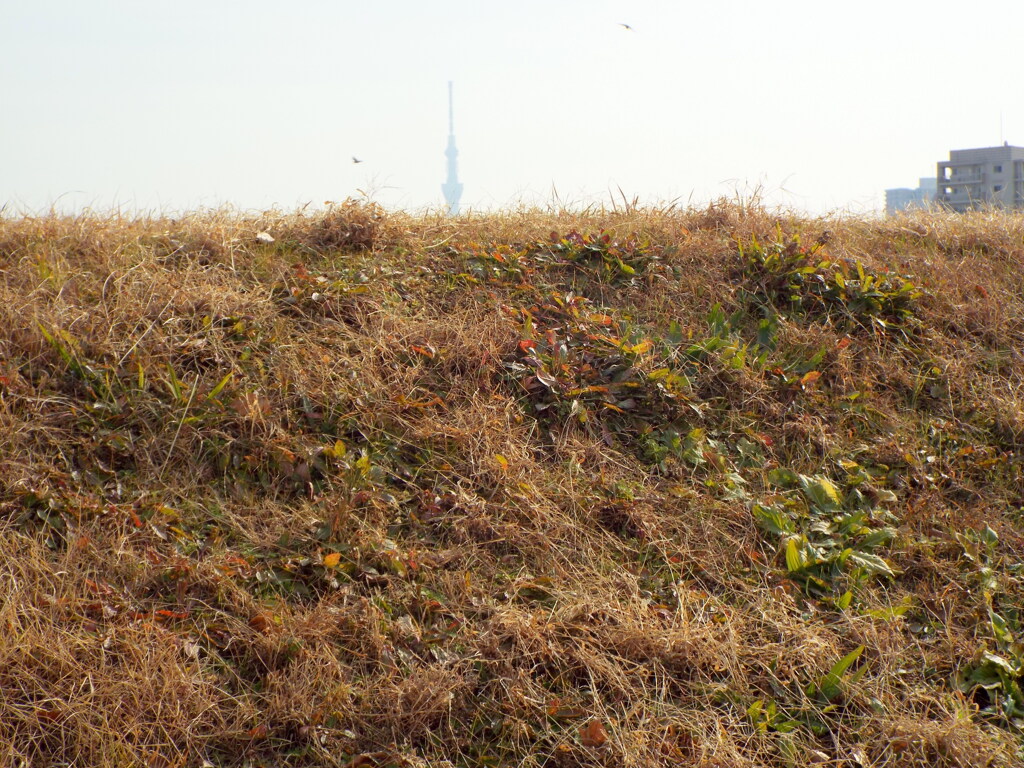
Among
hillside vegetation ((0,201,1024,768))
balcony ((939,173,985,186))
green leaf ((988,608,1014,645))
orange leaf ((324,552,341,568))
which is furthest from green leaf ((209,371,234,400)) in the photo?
balcony ((939,173,985,186))

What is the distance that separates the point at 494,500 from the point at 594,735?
118cm

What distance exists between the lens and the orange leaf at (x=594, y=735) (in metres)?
2.79

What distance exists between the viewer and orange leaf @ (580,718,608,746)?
2.79 meters

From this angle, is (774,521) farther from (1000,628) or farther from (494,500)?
(494,500)

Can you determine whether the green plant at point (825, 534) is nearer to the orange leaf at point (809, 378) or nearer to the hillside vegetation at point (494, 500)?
the hillside vegetation at point (494, 500)

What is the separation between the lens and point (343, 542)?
344 cm

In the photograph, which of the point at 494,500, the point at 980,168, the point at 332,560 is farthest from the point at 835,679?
the point at 980,168

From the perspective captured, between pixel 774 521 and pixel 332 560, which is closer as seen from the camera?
pixel 332 560

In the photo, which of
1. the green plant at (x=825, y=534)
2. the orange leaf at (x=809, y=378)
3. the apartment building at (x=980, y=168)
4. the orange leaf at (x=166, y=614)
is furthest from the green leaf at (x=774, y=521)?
the apartment building at (x=980, y=168)

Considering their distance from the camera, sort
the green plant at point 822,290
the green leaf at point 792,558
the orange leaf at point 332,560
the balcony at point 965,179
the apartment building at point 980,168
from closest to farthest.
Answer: the orange leaf at point 332,560 → the green leaf at point 792,558 → the green plant at point 822,290 → the apartment building at point 980,168 → the balcony at point 965,179

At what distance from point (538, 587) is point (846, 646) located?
48.1 inches

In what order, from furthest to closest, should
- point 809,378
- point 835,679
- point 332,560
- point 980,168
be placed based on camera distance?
1. point 980,168
2. point 809,378
3. point 332,560
4. point 835,679

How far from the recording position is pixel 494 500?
372 cm

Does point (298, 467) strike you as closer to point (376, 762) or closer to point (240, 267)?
point (376, 762)
